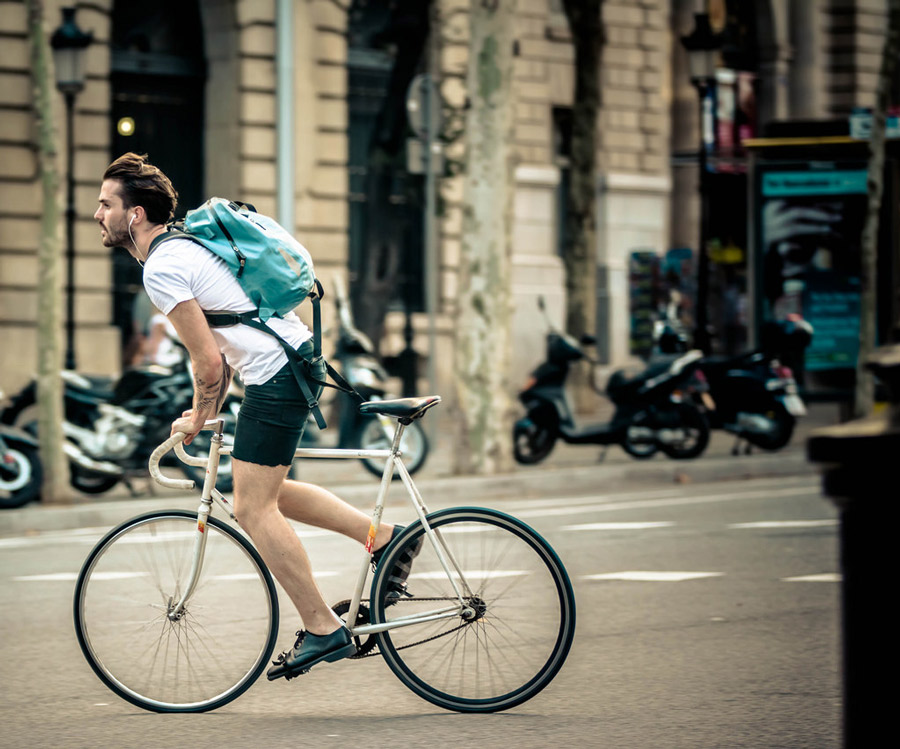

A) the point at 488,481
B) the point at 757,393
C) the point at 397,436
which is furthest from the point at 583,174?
the point at 397,436

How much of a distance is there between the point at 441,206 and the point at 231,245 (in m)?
13.8

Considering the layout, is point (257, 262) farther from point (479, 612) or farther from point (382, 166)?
point (382, 166)

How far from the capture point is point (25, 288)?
18.0m

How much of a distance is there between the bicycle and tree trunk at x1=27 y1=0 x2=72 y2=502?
235 inches

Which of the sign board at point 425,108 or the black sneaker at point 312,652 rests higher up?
the sign board at point 425,108

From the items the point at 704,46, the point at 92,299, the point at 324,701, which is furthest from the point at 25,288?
the point at 324,701

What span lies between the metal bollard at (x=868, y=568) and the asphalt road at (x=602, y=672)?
1.81 m

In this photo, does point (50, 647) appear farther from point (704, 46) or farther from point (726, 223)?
point (726, 223)

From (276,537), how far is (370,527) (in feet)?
0.97

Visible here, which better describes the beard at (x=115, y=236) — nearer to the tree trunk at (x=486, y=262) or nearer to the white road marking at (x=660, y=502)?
the white road marking at (x=660, y=502)

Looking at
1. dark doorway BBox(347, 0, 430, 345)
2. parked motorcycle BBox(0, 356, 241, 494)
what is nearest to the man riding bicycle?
parked motorcycle BBox(0, 356, 241, 494)

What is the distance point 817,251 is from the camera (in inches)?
691

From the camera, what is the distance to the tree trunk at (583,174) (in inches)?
774

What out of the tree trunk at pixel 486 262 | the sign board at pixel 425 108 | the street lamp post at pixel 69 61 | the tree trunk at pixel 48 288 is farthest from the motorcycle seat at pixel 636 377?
the street lamp post at pixel 69 61
